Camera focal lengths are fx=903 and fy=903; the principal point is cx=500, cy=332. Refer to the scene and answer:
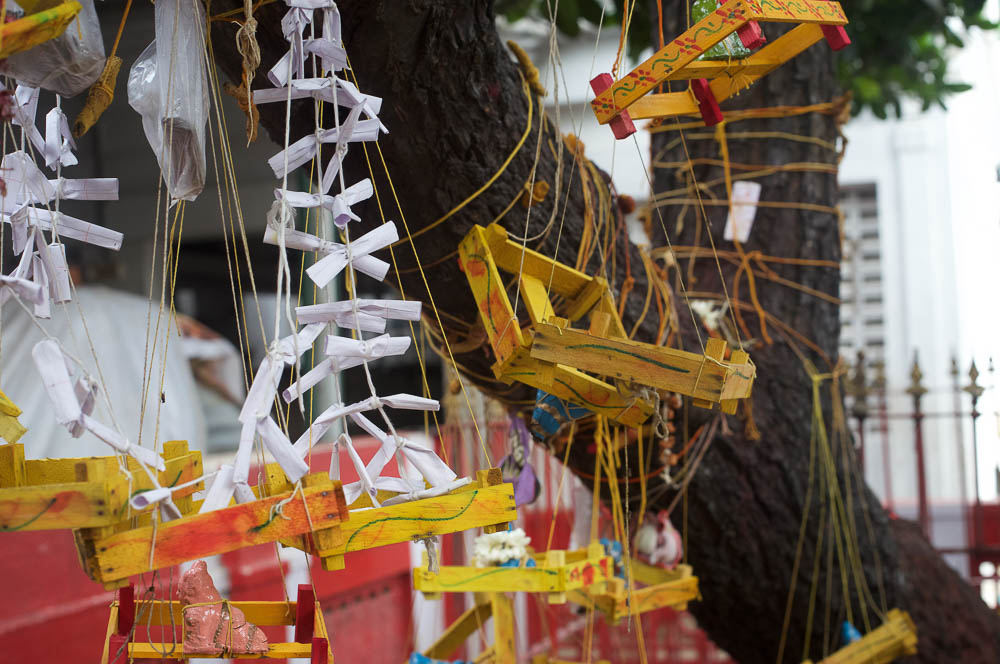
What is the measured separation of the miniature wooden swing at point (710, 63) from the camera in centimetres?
104

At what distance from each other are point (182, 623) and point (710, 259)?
5.93 feet

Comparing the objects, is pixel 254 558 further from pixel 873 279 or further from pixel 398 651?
pixel 873 279

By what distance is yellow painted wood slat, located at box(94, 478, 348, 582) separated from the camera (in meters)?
0.82

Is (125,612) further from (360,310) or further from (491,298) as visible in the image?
(491,298)

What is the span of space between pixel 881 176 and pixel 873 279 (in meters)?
0.71

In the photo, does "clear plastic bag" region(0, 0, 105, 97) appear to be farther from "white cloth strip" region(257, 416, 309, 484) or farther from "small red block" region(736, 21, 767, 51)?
"small red block" region(736, 21, 767, 51)

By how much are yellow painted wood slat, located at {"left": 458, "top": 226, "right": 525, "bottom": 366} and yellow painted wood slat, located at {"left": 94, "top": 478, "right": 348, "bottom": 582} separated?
1.28 ft

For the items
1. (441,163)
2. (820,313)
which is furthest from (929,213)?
(441,163)

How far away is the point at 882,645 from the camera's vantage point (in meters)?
2.11

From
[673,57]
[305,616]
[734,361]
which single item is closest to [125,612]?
[305,616]

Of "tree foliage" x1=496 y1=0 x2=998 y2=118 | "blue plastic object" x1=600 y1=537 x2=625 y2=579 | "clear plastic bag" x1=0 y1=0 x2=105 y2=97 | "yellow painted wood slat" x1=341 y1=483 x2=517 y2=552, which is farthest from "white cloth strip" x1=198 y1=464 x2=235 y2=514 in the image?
"tree foliage" x1=496 y1=0 x2=998 y2=118

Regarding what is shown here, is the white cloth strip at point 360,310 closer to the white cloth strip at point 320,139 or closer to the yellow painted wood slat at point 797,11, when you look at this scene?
the white cloth strip at point 320,139

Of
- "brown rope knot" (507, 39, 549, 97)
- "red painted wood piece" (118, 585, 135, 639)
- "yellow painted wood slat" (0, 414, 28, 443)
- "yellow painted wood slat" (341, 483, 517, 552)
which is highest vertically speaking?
"brown rope knot" (507, 39, 549, 97)

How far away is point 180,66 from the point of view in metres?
1.09
